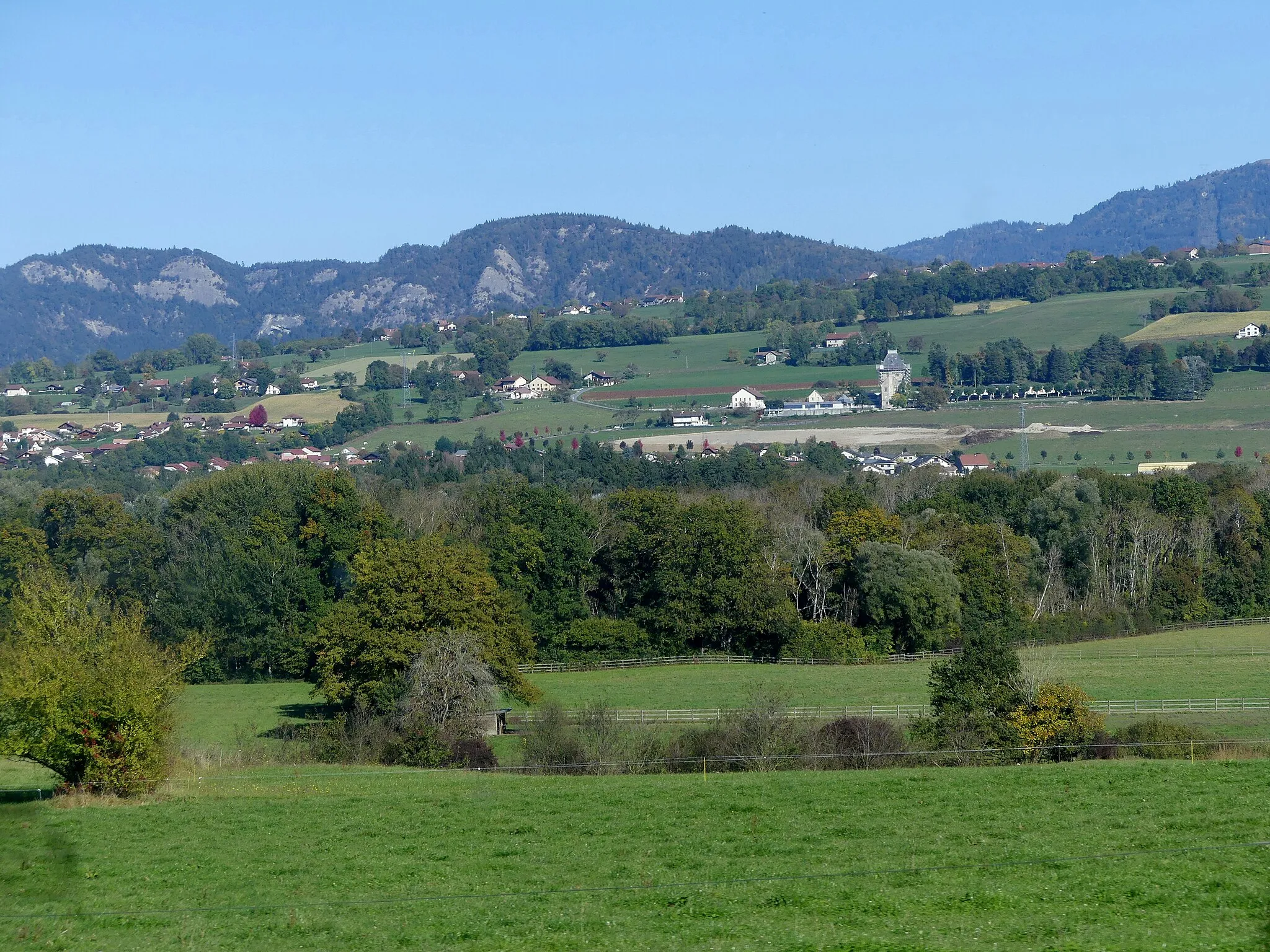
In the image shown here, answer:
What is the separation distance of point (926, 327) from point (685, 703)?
412 feet

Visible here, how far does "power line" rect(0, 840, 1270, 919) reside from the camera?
48.5 feet

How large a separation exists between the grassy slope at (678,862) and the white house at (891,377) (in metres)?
104

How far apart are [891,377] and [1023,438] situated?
3367 cm

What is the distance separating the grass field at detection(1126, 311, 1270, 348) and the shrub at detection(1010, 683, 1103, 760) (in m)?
104

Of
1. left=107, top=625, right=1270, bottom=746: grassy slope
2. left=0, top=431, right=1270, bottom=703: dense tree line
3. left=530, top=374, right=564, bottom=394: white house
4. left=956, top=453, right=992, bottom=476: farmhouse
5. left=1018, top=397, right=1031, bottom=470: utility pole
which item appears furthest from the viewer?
left=530, top=374, right=564, bottom=394: white house

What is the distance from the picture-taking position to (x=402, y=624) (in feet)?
117

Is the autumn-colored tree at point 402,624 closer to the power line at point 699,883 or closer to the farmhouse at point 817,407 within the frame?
the power line at point 699,883

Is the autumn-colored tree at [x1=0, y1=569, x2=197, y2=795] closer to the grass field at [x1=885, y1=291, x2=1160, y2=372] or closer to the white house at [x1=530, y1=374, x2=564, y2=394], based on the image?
the white house at [x1=530, y1=374, x2=564, y2=394]

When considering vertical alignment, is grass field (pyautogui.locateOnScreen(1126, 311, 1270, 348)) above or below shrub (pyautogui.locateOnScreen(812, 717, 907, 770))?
above

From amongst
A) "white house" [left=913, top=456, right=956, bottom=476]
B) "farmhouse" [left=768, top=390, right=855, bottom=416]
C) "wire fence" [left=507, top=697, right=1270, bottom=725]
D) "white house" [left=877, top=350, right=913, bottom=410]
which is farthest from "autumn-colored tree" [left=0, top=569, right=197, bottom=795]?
"white house" [left=877, top=350, right=913, bottom=410]

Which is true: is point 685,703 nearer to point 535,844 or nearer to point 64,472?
point 535,844

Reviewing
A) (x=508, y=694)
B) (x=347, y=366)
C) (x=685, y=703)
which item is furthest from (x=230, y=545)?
(x=347, y=366)

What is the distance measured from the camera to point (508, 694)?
129 ft

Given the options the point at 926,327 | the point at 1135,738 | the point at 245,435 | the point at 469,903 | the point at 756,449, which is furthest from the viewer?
the point at 926,327
